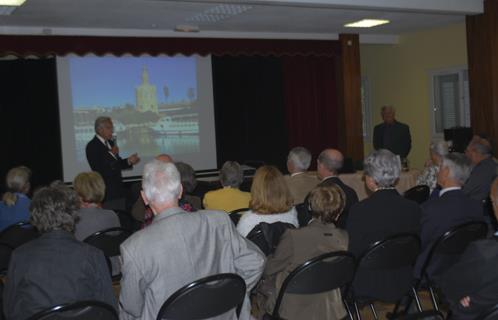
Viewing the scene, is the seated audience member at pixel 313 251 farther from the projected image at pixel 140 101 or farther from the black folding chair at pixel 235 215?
the projected image at pixel 140 101

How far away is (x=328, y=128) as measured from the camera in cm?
1122

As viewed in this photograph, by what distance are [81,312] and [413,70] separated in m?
9.44

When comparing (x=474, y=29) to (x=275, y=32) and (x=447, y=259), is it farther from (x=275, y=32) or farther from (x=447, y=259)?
(x=447, y=259)

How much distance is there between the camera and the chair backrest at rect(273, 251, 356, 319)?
2.78 m

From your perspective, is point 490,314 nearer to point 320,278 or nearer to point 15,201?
point 320,278

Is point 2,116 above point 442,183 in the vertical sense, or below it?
above

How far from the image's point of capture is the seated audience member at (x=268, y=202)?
137 inches

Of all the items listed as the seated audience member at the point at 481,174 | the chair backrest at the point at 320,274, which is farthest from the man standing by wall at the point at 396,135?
the chair backrest at the point at 320,274

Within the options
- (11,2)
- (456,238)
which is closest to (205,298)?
(456,238)

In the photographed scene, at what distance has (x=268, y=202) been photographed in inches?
137

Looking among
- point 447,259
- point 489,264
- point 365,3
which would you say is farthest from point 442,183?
point 365,3

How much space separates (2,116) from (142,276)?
7.42 m

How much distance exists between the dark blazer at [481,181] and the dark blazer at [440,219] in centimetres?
144

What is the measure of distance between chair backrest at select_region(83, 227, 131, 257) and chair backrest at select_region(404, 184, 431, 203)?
2284 mm
